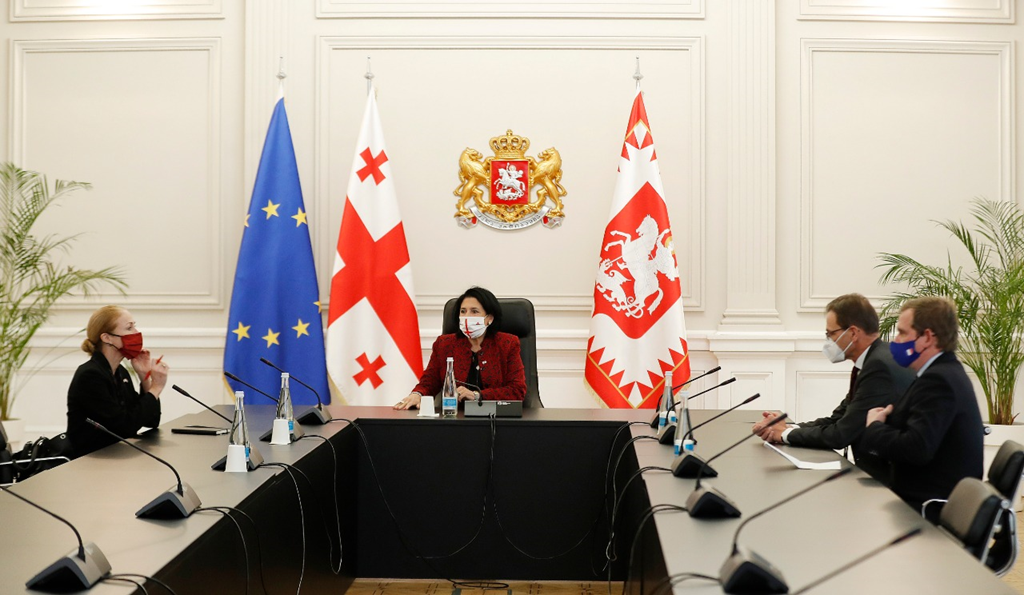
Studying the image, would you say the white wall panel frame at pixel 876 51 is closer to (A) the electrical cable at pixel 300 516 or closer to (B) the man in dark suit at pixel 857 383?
(B) the man in dark suit at pixel 857 383

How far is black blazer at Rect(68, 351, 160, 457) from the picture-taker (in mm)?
3252

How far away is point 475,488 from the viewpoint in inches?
145

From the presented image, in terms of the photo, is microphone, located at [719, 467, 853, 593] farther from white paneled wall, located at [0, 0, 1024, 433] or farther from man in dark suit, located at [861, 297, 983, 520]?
white paneled wall, located at [0, 0, 1024, 433]

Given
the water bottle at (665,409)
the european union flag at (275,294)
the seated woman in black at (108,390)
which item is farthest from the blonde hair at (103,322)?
the water bottle at (665,409)

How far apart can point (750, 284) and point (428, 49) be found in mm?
2322

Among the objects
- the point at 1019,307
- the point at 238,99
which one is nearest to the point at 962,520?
the point at 1019,307

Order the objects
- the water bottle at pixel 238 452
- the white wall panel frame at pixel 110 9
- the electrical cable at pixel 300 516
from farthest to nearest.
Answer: the white wall panel frame at pixel 110 9 → the electrical cable at pixel 300 516 → the water bottle at pixel 238 452

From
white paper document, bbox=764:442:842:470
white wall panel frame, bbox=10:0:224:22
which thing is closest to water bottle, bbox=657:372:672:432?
white paper document, bbox=764:442:842:470

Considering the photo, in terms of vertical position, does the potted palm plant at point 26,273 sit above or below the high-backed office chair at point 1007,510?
above

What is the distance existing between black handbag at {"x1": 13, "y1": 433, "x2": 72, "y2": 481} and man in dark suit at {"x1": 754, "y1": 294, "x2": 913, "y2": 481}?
2.50m

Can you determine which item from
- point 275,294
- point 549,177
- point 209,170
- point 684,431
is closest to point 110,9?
point 209,170

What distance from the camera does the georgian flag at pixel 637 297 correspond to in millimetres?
4977

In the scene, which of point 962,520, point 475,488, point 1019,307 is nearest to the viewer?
point 962,520

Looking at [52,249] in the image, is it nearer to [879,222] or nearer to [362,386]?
[362,386]
